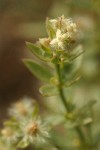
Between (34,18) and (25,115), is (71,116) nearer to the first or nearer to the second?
(25,115)

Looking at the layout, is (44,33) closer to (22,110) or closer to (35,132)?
(22,110)

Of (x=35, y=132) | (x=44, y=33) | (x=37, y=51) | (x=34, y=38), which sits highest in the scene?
(x=34, y=38)

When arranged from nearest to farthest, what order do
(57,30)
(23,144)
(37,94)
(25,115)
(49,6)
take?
1. (57,30)
2. (23,144)
3. (25,115)
4. (49,6)
5. (37,94)

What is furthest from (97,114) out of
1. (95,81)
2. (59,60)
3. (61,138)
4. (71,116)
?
(59,60)

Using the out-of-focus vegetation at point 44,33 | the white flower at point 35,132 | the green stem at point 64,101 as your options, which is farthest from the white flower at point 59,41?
the out-of-focus vegetation at point 44,33

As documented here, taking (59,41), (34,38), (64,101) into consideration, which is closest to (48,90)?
(64,101)

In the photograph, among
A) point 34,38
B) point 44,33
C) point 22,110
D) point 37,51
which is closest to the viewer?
point 37,51

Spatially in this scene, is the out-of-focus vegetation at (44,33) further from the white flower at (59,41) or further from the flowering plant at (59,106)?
the white flower at (59,41)

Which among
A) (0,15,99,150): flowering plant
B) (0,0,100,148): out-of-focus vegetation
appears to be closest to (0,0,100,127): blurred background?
(0,0,100,148): out-of-focus vegetation
